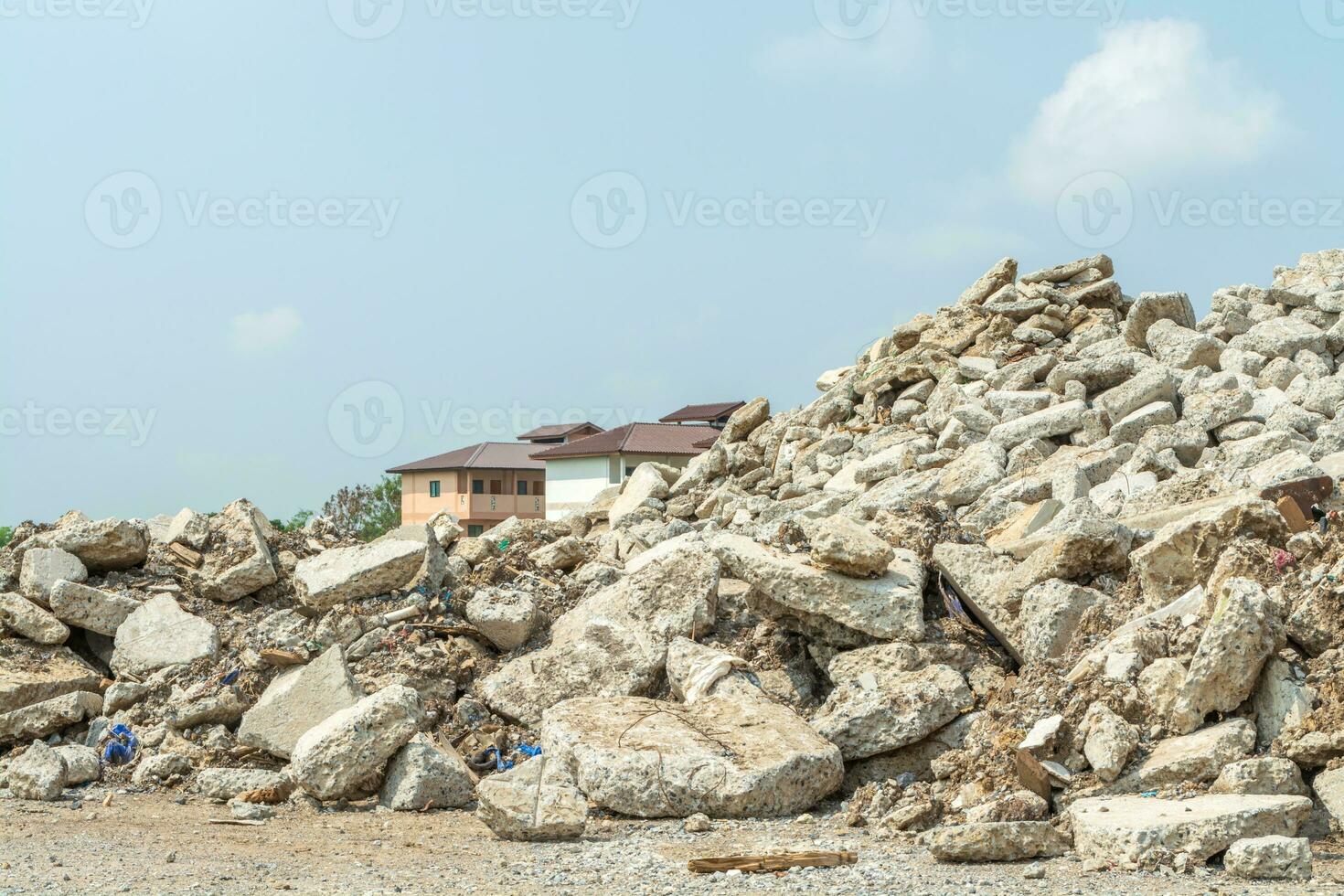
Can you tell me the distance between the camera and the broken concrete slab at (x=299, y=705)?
25.6 ft

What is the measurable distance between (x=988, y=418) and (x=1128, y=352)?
228cm

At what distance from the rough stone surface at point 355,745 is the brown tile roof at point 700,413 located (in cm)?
2950

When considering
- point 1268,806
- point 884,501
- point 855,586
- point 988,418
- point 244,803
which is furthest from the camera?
point 988,418

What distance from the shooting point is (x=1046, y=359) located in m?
14.6

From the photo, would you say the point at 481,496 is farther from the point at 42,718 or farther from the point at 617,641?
the point at 617,641

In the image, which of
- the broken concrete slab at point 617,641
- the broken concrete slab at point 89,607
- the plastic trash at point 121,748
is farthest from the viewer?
the broken concrete slab at point 89,607

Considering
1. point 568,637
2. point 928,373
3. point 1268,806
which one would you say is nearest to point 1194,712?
point 1268,806

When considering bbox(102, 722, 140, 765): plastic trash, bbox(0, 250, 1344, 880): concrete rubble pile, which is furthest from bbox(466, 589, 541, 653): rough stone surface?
bbox(102, 722, 140, 765): plastic trash

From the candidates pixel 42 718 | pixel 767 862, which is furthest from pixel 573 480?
pixel 767 862

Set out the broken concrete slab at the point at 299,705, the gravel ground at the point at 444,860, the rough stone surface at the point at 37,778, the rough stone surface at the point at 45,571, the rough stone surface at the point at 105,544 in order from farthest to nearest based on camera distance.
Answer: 1. the rough stone surface at the point at 105,544
2. the rough stone surface at the point at 45,571
3. the broken concrete slab at the point at 299,705
4. the rough stone surface at the point at 37,778
5. the gravel ground at the point at 444,860

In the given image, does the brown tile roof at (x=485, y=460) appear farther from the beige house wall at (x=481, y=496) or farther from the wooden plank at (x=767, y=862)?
the wooden plank at (x=767, y=862)

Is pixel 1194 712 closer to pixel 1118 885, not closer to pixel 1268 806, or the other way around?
pixel 1268 806

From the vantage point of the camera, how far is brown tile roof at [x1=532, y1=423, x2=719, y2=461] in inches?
1248

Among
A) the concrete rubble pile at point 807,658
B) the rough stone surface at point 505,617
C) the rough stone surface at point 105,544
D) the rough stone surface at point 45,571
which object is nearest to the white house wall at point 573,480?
the concrete rubble pile at point 807,658
